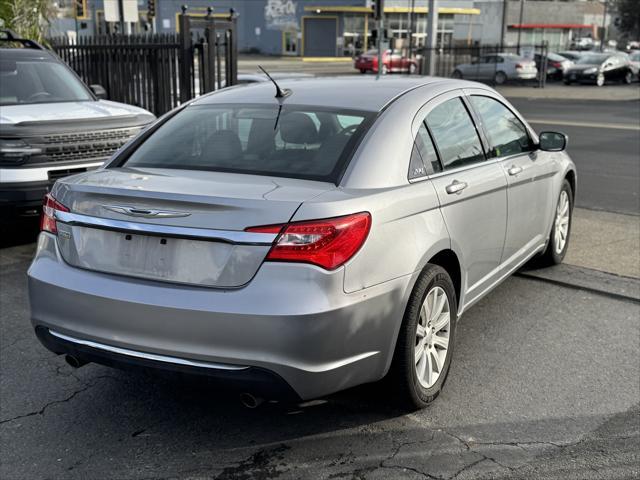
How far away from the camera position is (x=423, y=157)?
4062 millimetres

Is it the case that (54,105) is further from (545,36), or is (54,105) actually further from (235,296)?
(545,36)

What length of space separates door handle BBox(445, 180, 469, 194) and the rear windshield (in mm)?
565

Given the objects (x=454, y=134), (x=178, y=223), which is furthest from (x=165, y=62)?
(x=178, y=223)

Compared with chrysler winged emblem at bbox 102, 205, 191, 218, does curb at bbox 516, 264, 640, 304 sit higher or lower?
lower

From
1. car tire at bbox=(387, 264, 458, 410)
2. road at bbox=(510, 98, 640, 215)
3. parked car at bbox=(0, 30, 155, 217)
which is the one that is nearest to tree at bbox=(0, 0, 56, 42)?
parked car at bbox=(0, 30, 155, 217)

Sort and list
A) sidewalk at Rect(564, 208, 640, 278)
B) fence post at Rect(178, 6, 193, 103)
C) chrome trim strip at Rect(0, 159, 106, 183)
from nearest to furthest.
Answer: sidewalk at Rect(564, 208, 640, 278), chrome trim strip at Rect(0, 159, 106, 183), fence post at Rect(178, 6, 193, 103)

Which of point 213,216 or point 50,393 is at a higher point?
point 213,216

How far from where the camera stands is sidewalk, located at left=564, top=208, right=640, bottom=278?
662 cm

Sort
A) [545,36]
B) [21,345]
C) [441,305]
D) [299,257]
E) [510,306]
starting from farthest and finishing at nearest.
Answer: [545,36], [510,306], [21,345], [441,305], [299,257]

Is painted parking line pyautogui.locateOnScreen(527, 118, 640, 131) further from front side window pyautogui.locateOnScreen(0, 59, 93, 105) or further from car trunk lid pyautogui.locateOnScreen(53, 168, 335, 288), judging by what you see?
car trunk lid pyautogui.locateOnScreen(53, 168, 335, 288)

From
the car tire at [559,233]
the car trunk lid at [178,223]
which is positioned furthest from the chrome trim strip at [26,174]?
the car tire at [559,233]

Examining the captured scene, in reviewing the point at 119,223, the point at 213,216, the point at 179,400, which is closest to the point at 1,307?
the point at 179,400

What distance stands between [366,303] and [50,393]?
193cm

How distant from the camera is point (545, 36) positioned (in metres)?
72.6
